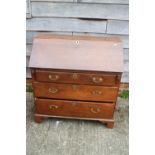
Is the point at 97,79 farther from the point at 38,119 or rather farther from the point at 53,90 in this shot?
the point at 38,119

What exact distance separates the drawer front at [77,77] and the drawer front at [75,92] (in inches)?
2.1

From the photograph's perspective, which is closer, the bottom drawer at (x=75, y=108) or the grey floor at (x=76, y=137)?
the grey floor at (x=76, y=137)

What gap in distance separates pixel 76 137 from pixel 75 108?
293 mm

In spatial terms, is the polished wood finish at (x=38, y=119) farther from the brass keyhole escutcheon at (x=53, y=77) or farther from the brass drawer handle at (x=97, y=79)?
the brass drawer handle at (x=97, y=79)

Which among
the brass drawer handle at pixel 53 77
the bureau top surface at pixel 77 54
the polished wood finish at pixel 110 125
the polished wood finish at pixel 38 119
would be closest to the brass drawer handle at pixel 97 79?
the bureau top surface at pixel 77 54

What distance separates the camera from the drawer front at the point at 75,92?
2633mm

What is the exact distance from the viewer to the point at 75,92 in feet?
8.77

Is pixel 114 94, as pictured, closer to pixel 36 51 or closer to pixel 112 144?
pixel 112 144

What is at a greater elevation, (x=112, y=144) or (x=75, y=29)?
(x=75, y=29)

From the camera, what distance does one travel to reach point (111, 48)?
2.59 metres
